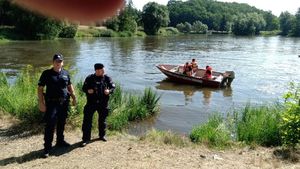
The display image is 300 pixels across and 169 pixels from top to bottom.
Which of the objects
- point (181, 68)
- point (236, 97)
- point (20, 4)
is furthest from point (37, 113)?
point (181, 68)

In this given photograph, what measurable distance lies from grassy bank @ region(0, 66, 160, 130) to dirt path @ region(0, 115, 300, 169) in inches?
36.7

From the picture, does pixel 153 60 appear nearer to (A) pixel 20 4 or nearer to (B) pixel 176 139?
(B) pixel 176 139

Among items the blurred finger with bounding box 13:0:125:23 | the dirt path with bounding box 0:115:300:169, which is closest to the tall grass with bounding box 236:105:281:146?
the dirt path with bounding box 0:115:300:169

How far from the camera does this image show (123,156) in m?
8.91

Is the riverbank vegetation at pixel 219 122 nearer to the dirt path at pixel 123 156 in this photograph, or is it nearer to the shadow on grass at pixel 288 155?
the shadow on grass at pixel 288 155

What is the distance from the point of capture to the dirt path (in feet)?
27.1

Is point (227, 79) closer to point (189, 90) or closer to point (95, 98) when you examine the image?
point (189, 90)

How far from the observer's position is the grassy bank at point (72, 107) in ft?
36.3

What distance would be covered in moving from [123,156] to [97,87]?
1735 mm

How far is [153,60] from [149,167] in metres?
33.5

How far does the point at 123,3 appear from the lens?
29.4 inches

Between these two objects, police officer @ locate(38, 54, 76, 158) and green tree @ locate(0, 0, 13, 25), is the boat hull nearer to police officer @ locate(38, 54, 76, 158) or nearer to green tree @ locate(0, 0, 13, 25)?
police officer @ locate(38, 54, 76, 158)

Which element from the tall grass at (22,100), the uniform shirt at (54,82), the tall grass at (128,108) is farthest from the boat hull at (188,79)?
the uniform shirt at (54,82)

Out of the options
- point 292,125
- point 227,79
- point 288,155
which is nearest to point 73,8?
point 288,155
